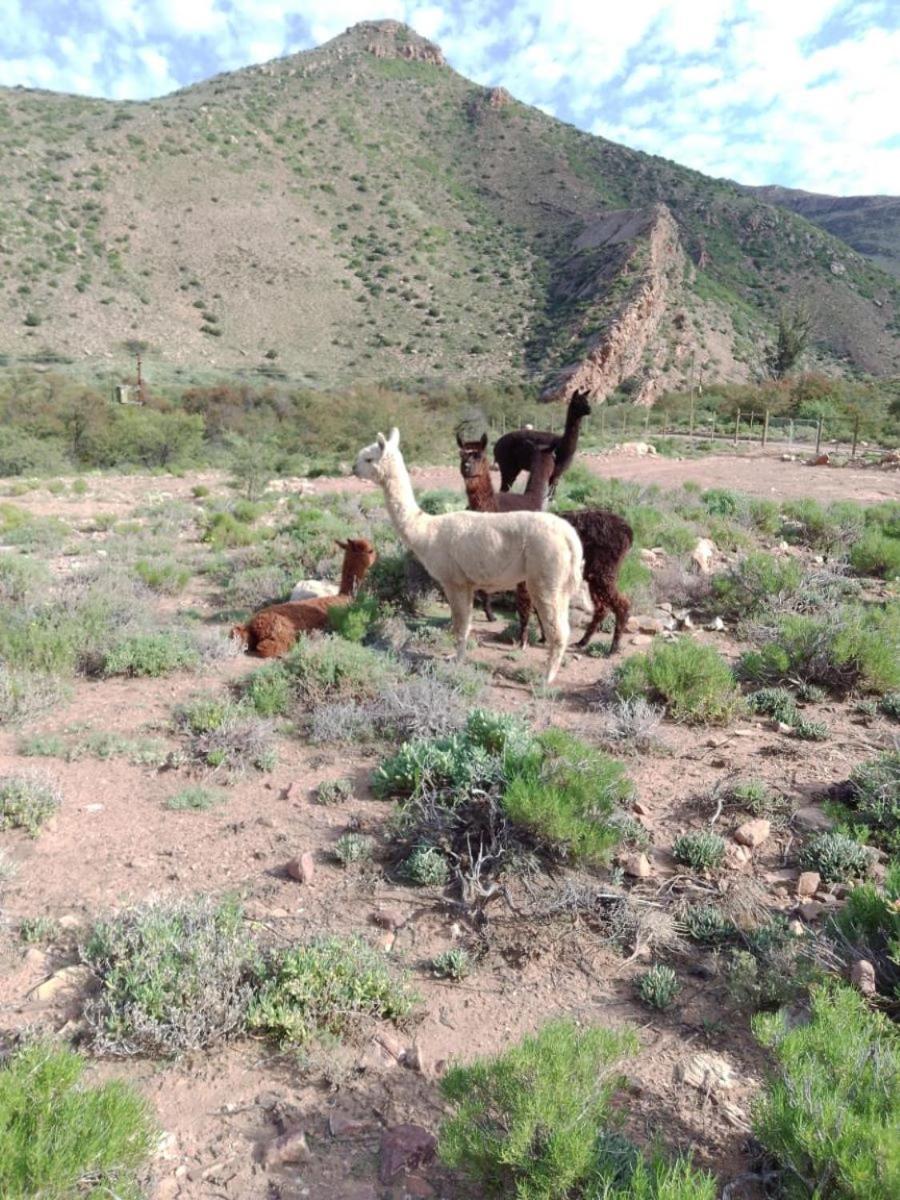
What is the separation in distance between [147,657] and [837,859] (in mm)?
5828

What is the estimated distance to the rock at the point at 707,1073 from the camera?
2.76 m

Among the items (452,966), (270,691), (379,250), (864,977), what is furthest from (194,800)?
(379,250)

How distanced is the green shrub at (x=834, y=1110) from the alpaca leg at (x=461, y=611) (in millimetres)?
4655

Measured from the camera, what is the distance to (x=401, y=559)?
859 cm

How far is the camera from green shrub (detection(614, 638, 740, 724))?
234 inches

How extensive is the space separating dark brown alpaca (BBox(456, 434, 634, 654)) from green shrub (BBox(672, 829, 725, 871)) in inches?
134

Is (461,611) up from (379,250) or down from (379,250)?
down

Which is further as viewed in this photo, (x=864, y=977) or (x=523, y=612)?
(x=523, y=612)

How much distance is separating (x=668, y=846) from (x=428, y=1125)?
2.18 metres

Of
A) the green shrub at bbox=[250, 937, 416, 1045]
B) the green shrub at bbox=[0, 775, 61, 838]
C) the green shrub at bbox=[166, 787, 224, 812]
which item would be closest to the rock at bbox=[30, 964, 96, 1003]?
the green shrub at bbox=[250, 937, 416, 1045]

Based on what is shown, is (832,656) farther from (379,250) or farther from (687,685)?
(379,250)

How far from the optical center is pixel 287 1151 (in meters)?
2.49

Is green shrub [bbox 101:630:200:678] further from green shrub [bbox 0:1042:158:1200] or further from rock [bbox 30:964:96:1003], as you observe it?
green shrub [bbox 0:1042:158:1200]

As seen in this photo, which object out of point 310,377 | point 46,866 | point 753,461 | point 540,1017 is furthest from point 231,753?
point 310,377
